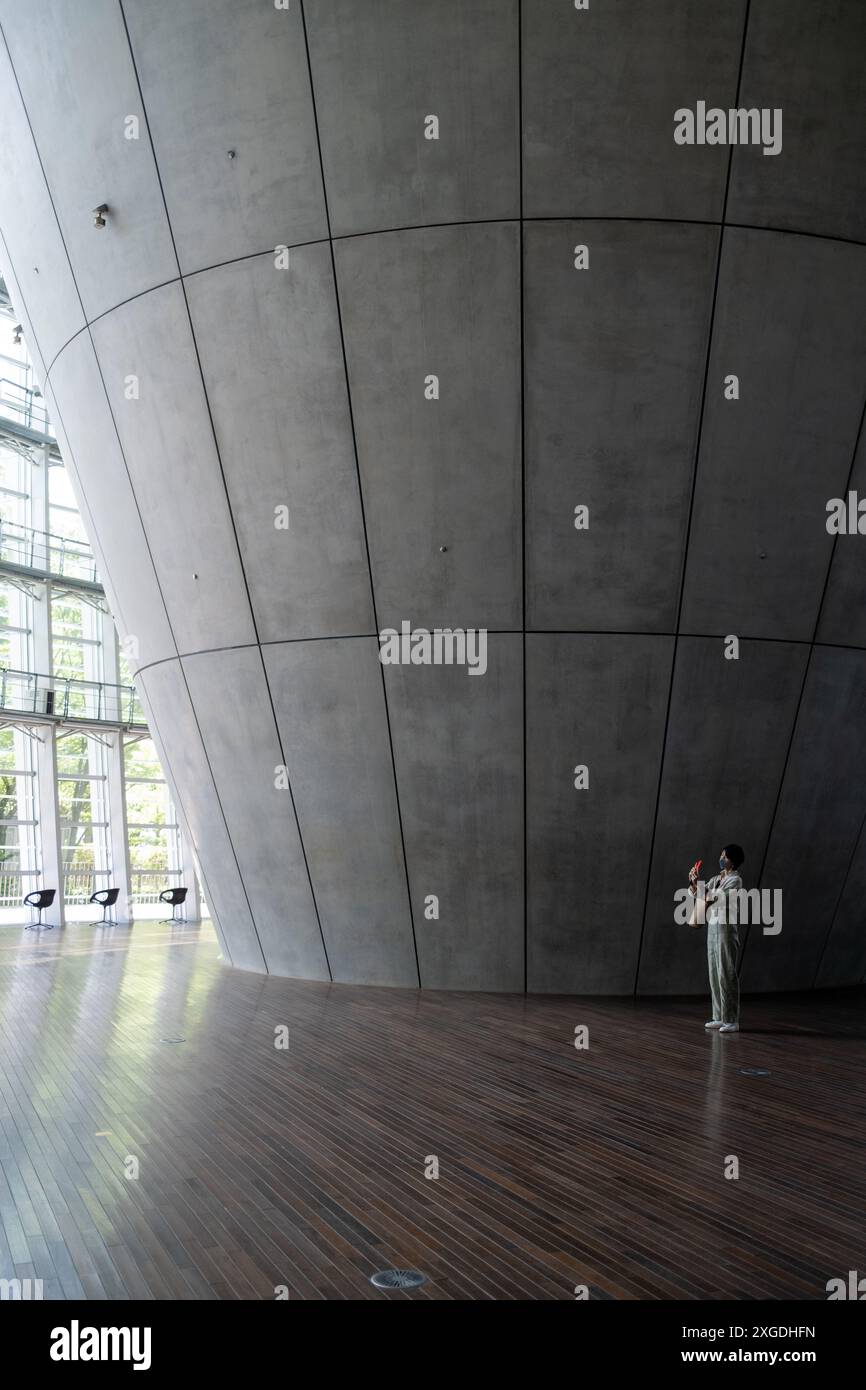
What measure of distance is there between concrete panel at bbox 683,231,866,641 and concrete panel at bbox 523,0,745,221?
3.09 ft

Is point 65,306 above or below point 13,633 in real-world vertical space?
above

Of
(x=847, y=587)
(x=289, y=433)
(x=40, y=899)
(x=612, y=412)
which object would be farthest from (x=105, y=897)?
(x=847, y=587)

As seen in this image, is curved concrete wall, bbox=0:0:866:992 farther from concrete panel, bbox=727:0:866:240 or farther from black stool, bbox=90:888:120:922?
black stool, bbox=90:888:120:922

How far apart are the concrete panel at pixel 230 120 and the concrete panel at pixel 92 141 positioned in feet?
1.00

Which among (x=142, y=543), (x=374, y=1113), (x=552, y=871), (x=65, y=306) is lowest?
(x=374, y=1113)

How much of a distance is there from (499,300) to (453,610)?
Result: 3.26 m

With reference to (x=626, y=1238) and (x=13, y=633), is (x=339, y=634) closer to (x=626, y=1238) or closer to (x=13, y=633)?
(x=626, y=1238)

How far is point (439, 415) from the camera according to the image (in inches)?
458

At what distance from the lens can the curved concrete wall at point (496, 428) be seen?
10891 millimetres

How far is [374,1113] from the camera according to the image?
7570 mm

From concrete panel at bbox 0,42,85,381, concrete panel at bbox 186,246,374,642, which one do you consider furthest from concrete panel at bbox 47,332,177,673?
concrete panel at bbox 186,246,374,642

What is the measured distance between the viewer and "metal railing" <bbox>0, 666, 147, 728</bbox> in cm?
2633

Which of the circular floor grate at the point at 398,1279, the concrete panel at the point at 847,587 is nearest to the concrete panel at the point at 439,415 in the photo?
the concrete panel at the point at 847,587
